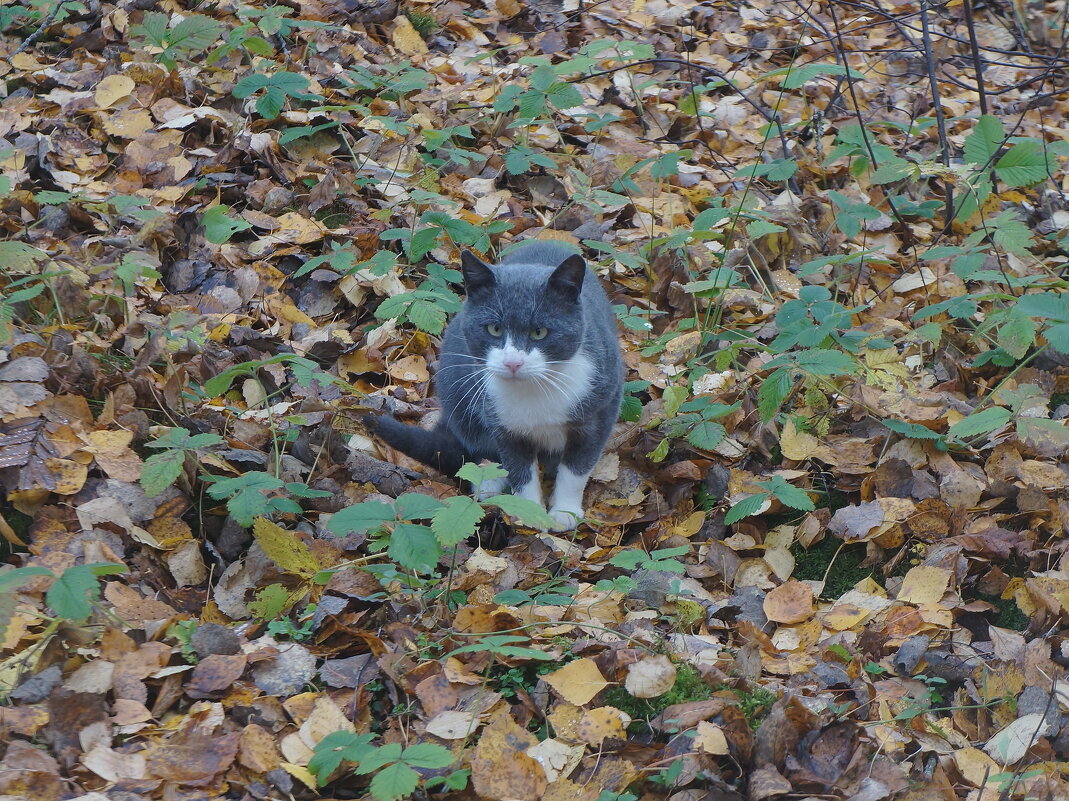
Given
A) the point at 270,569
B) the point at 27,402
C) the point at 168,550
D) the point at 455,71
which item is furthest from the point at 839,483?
the point at 455,71

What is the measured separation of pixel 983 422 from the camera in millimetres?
3332

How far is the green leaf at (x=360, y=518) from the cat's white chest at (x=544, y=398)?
1.16 m

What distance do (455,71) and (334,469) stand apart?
3.65 metres

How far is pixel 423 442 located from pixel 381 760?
1869 millimetres

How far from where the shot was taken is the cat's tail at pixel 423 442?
386cm

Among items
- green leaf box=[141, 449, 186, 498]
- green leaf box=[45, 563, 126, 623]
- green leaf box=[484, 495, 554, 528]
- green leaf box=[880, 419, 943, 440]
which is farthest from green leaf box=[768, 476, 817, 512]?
green leaf box=[45, 563, 126, 623]

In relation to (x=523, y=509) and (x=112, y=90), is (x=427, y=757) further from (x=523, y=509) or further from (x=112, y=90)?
(x=112, y=90)

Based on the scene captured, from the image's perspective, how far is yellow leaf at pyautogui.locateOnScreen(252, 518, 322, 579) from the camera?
10.4ft

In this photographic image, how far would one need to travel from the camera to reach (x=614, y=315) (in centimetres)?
456

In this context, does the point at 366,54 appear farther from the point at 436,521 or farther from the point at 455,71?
the point at 436,521

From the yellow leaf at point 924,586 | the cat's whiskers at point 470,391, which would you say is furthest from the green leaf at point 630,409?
the yellow leaf at point 924,586

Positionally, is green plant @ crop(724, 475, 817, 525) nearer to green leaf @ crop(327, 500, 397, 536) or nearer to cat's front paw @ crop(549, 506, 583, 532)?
cat's front paw @ crop(549, 506, 583, 532)

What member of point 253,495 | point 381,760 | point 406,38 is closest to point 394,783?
point 381,760

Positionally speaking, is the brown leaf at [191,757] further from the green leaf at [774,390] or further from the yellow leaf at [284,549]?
the green leaf at [774,390]
